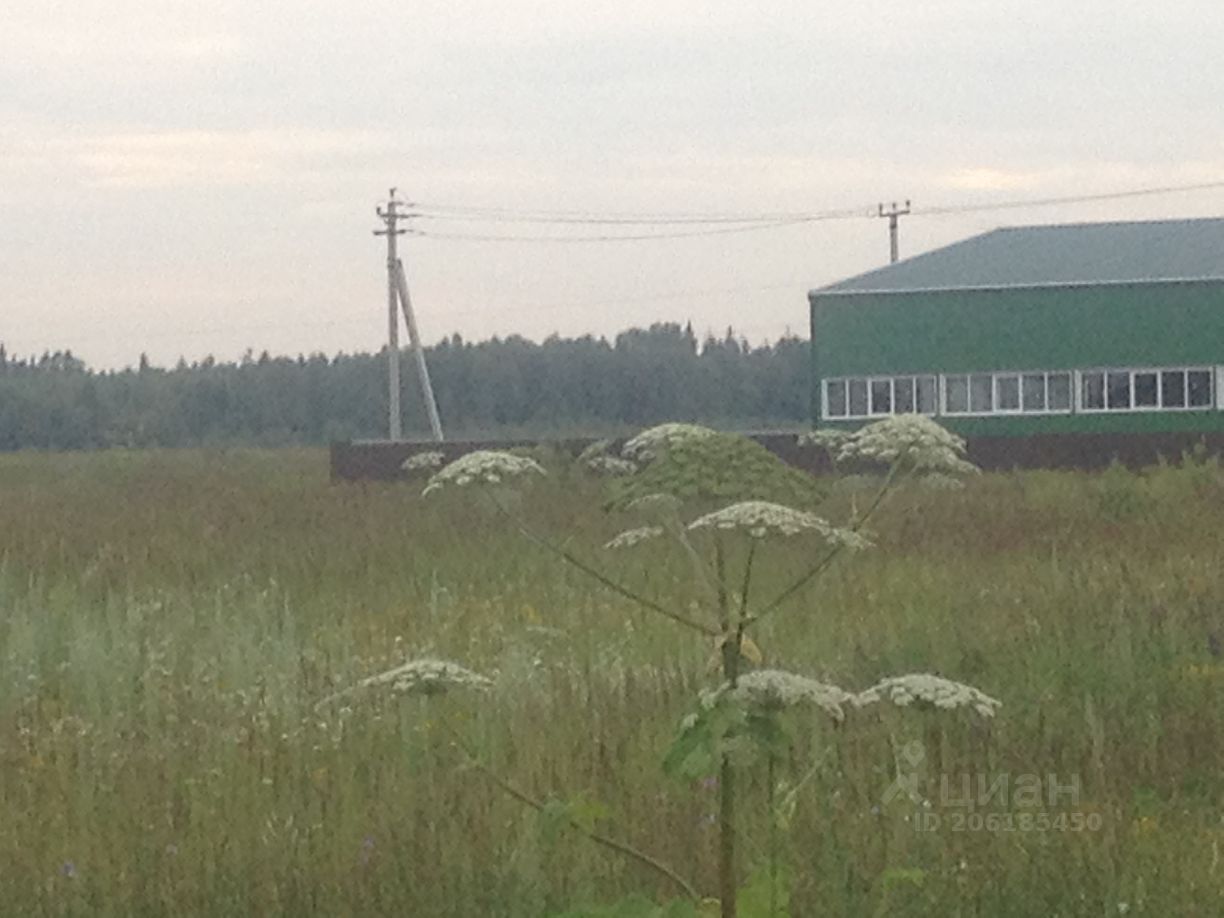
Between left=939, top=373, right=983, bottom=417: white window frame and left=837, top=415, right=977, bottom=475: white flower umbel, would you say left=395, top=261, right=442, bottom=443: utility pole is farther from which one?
left=837, top=415, right=977, bottom=475: white flower umbel

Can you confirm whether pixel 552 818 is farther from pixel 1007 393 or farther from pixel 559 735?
pixel 1007 393

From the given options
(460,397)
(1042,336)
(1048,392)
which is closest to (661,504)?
(1042,336)

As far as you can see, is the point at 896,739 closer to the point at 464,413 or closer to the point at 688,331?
the point at 464,413

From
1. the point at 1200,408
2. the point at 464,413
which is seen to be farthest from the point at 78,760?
the point at 464,413

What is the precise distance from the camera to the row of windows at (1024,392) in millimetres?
48406

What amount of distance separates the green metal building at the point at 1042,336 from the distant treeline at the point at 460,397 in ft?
261

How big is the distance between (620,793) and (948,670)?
3.26 metres

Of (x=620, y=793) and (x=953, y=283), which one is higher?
(x=953, y=283)

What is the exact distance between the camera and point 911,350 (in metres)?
50.6

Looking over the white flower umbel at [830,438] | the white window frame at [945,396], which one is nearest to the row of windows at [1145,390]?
the white window frame at [945,396]

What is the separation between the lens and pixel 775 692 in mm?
4668

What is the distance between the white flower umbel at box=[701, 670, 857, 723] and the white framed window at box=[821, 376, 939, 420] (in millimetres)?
45578

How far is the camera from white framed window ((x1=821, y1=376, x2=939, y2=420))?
50.7m

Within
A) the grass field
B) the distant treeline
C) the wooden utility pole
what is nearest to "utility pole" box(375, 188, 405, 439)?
the wooden utility pole
